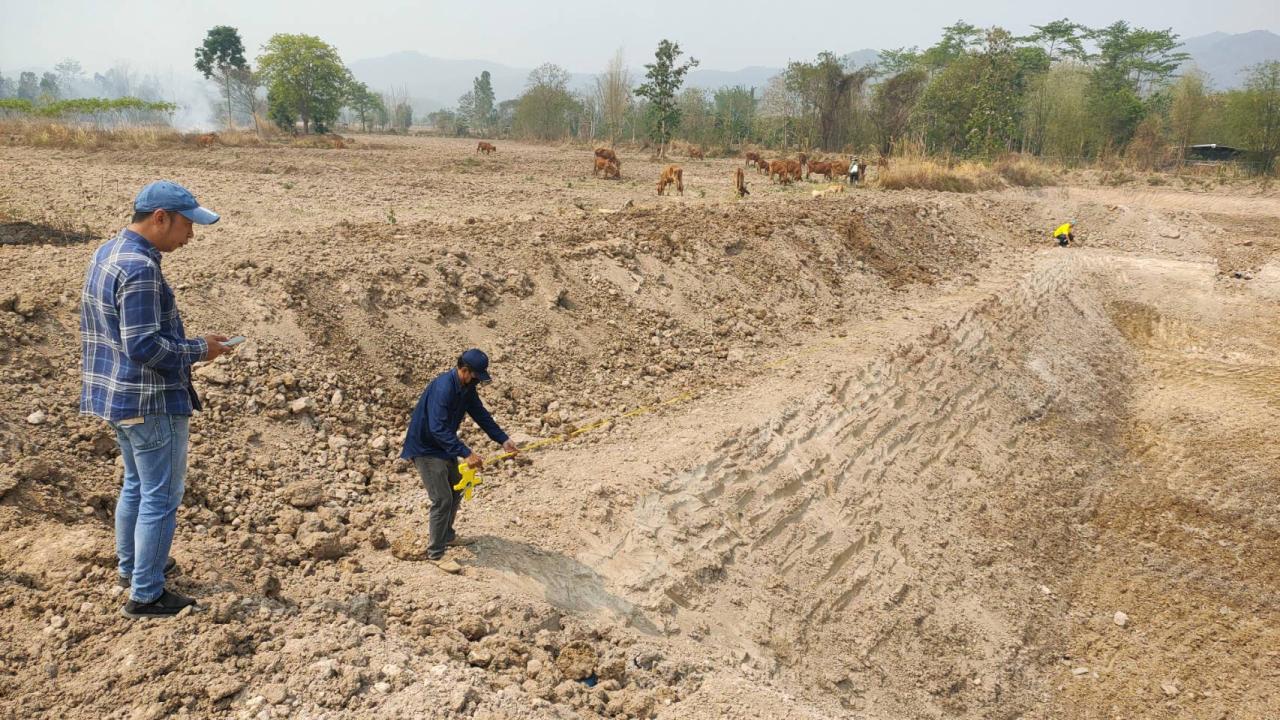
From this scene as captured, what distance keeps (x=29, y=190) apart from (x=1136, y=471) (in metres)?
14.5

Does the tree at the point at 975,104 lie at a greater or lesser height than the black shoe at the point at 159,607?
greater

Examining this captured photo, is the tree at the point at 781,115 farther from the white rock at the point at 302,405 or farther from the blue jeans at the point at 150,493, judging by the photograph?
the blue jeans at the point at 150,493

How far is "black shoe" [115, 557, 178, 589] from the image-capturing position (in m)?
3.01

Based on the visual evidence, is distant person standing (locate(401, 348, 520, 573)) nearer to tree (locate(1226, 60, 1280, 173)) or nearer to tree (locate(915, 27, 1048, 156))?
tree (locate(915, 27, 1048, 156))

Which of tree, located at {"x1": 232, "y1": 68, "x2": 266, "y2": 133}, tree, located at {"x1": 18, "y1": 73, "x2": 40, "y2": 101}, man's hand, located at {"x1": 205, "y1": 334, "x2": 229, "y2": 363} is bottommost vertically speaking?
man's hand, located at {"x1": 205, "y1": 334, "x2": 229, "y2": 363}

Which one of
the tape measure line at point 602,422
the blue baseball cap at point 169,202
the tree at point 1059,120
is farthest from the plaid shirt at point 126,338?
the tree at point 1059,120

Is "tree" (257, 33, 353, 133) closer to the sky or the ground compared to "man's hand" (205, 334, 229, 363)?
closer to the sky

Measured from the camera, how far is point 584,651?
3.42 m

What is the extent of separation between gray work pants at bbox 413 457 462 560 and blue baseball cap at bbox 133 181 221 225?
1.51 metres

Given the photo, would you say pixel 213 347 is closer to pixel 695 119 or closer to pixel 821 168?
pixel 821 168

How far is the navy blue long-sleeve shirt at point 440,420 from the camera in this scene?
3.61m

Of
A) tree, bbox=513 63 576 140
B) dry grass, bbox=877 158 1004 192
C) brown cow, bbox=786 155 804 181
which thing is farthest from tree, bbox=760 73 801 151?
brown cow, bbox=786 155 804 181

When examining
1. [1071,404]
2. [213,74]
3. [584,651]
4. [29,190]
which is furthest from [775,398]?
[213,74]

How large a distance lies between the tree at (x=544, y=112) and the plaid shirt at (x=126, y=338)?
1542 inches
